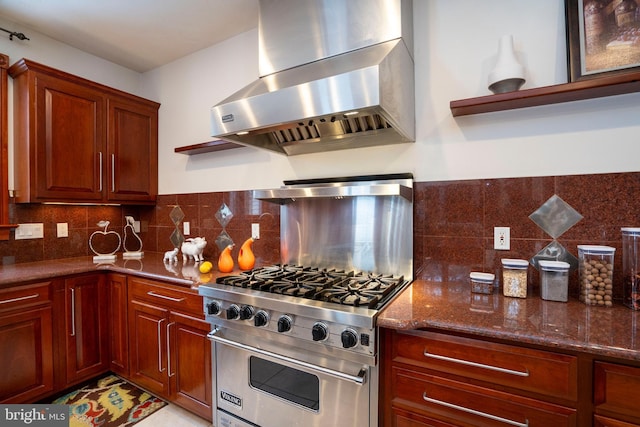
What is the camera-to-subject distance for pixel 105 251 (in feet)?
9.46

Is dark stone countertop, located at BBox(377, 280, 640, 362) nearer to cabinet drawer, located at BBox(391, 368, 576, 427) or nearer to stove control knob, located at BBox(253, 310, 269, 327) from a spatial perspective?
cabinet drawer, located at BBox(391, 368, 576, 427)

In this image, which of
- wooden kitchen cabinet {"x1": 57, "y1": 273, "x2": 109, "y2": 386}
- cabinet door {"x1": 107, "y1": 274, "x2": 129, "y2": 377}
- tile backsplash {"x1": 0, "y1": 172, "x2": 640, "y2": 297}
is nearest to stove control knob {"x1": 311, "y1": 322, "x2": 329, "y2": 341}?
tile backsplash {"x1": 0, "y1": 172, "x2": 640, "y2": 297}

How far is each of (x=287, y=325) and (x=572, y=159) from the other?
5.03 feet

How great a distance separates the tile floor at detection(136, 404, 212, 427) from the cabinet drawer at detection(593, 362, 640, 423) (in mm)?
1926

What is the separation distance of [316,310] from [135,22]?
96.2 inches

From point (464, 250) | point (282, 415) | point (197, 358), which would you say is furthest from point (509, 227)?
point (197, 358)

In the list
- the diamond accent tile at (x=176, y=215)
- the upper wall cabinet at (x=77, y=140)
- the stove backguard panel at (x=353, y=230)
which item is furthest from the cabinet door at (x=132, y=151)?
the stove backguard panel at (x=353, y=230)

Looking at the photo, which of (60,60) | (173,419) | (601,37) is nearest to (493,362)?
(601,37)

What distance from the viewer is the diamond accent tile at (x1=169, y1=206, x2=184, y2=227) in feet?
9.16

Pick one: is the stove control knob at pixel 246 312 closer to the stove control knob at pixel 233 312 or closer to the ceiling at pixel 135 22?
the stove control knob at pixel 233 312

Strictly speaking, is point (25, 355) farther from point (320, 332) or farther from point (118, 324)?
point (320, 332)

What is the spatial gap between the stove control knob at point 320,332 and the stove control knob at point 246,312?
0.36 m

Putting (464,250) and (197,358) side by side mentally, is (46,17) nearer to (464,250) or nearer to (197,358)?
(197,358)

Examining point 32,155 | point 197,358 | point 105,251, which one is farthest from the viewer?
point 105,251
